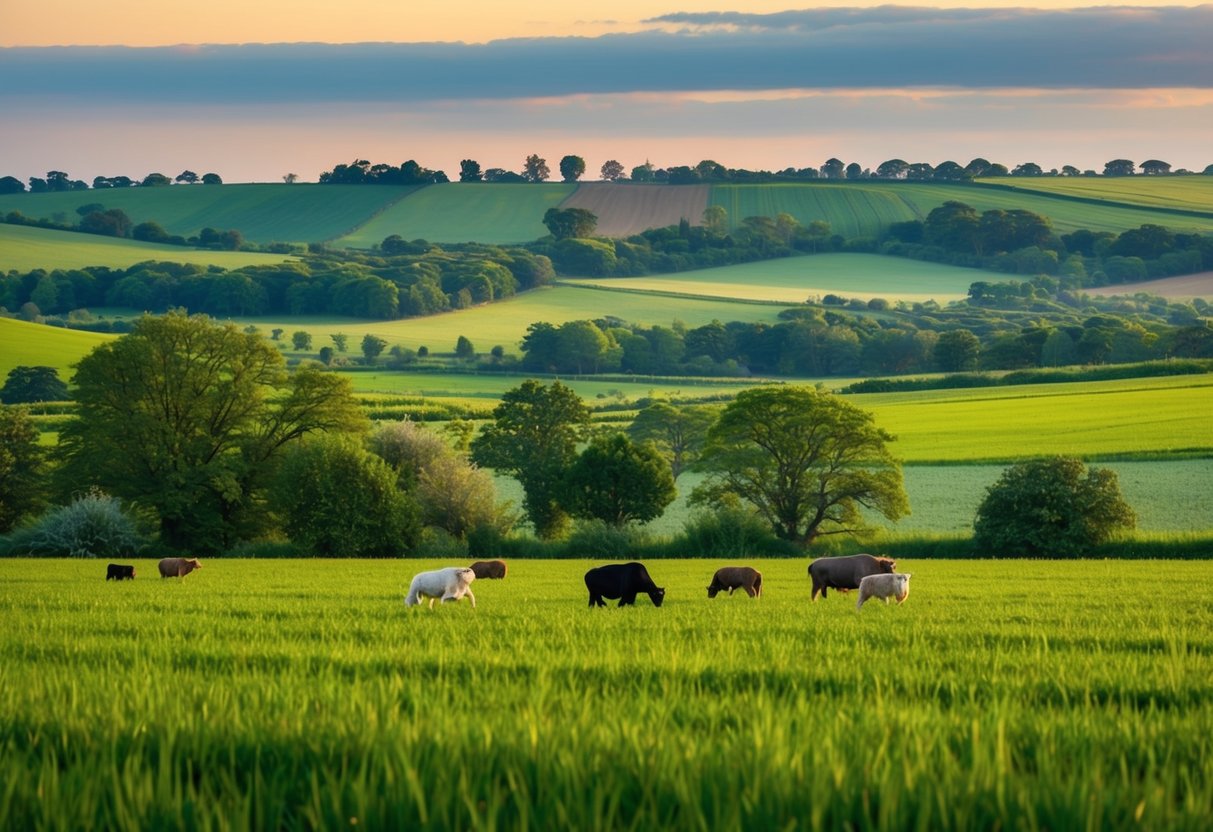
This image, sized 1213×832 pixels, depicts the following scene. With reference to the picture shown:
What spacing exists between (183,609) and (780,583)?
785 inches

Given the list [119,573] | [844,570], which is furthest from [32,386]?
[844,570]

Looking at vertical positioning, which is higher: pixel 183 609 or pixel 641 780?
pixel 641 780

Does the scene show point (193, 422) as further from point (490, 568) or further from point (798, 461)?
point (798, 461)

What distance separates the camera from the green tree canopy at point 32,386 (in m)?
110

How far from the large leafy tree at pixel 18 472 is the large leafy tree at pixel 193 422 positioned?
5194 millimetres

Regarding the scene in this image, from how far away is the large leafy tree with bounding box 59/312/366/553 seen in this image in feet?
225

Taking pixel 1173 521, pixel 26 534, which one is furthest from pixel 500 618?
pixel 1173 521

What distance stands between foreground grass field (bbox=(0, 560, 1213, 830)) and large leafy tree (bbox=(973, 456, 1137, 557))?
42.5 meters

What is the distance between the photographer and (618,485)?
7494 cm

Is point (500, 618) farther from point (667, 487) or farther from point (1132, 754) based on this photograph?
point (667, 487)

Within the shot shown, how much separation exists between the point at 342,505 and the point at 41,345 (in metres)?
81.2

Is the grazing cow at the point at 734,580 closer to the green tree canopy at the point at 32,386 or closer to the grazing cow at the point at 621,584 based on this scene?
the grazing cow at the point at 621,584

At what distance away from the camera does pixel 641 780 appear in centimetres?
539

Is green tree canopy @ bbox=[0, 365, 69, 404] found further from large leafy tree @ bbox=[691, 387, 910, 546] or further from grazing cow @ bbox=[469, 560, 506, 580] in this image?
grazing cow @ bbox=[469, 560, 506, 580]
